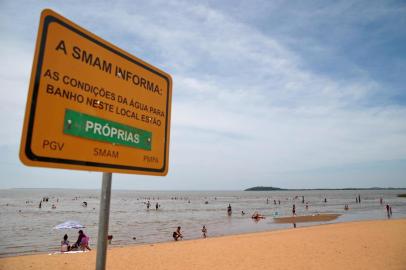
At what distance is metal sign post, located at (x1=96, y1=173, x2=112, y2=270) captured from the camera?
5.42 ft

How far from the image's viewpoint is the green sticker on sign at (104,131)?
1572 millimetres

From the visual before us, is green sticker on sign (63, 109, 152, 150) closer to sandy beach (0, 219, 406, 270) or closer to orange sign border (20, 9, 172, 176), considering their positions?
orange sign border (20, 9, 172, 176)

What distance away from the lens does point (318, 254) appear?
460 inches

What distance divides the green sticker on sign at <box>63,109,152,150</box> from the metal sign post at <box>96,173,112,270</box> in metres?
0.25

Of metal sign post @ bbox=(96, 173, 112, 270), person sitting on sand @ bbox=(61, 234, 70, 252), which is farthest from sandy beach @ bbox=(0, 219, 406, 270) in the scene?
metal sign post @ bbox=(96, 173, 112, 270)

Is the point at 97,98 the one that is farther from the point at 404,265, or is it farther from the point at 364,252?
the point at 364,252

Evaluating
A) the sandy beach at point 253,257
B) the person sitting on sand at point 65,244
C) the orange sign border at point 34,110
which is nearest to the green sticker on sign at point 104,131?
the orange sign border at point 34,110

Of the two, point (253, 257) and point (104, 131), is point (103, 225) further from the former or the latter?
point (253, 257)

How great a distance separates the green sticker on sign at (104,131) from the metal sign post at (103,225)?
25 cm

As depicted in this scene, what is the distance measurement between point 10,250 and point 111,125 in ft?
74.4

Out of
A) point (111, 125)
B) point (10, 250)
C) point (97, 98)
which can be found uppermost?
point (97, 98)

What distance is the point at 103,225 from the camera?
1.67 metres

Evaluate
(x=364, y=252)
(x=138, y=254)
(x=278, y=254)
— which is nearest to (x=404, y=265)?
(x=364, y=252)

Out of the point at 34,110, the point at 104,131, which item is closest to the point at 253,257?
the point at 104,131
